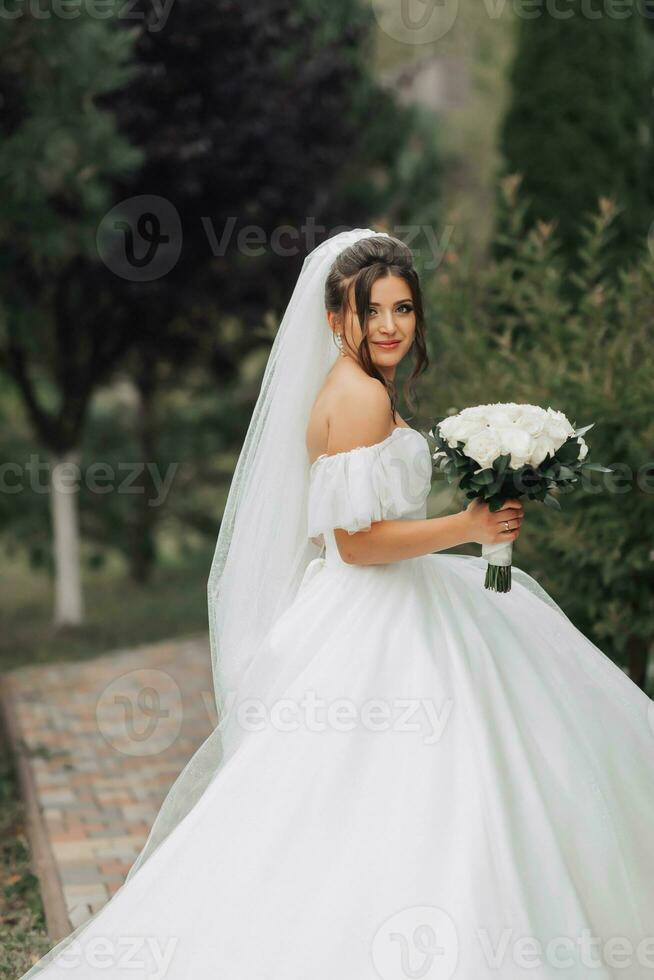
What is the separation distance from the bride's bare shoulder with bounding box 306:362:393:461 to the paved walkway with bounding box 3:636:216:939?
210 centimetres

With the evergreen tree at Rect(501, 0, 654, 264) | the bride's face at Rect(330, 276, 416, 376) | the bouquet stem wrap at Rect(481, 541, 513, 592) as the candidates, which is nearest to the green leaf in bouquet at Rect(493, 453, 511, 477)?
the bouquet stem wrap at Rect(481, 541, 513, 592)

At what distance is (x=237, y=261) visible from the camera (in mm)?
9664

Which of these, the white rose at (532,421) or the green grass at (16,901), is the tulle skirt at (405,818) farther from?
the green grass at (16,901)

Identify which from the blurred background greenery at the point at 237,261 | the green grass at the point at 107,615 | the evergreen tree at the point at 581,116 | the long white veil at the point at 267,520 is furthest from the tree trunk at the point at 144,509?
the long white veil at the point at 267,520

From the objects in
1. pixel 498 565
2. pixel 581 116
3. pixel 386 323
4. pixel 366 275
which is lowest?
pixel 498 565

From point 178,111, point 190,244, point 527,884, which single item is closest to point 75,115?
point 178,111

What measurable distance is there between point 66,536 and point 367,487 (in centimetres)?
716

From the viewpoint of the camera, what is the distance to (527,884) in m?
2.84

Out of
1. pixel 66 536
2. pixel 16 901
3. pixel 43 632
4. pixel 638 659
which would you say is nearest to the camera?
pixel 16 901

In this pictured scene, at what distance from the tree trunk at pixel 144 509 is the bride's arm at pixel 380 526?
30.7ft

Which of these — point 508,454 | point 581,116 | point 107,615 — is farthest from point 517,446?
point 107,615

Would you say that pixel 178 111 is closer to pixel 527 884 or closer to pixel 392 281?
pixel 392 281

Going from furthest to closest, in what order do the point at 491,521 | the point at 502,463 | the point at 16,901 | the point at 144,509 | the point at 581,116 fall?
the point at 144,509, the point at 581,116, the point at 16,901, the point at 491,521, the point at 502,463

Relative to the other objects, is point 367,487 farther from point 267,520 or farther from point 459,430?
point 267,520
